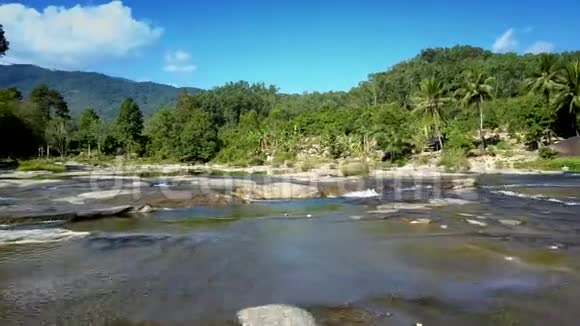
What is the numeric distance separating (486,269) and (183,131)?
3377 inches

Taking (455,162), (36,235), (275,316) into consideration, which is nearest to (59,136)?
(455,162)

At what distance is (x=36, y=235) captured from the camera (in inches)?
751

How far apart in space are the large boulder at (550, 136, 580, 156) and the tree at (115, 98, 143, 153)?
281 feet

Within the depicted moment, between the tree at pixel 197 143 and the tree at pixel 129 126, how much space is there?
2570cm

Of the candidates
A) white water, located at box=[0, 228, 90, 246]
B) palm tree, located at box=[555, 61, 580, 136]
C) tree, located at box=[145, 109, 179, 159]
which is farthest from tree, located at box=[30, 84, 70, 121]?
white water, located at box=[0, 228, 90, 246]

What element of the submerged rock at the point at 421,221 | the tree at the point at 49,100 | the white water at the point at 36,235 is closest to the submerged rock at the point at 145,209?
the white water at the point at 36,235

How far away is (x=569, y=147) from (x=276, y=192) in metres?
44.7

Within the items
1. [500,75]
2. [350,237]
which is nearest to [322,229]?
[350,237]

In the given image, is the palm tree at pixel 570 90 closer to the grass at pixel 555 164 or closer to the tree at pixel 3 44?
the grass at pixel 555 164

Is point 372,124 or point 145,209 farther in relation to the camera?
point 372,124

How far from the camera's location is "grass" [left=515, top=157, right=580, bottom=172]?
179 feet

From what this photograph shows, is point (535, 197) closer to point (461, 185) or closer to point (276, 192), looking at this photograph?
point (461, 185)

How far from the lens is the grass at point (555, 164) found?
179 ft

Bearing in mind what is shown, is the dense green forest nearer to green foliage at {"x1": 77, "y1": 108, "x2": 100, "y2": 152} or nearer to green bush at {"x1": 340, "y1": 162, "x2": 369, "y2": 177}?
green foliage at {"x1": 77, "y1": 108, "x2": 100, "y2": 152}
